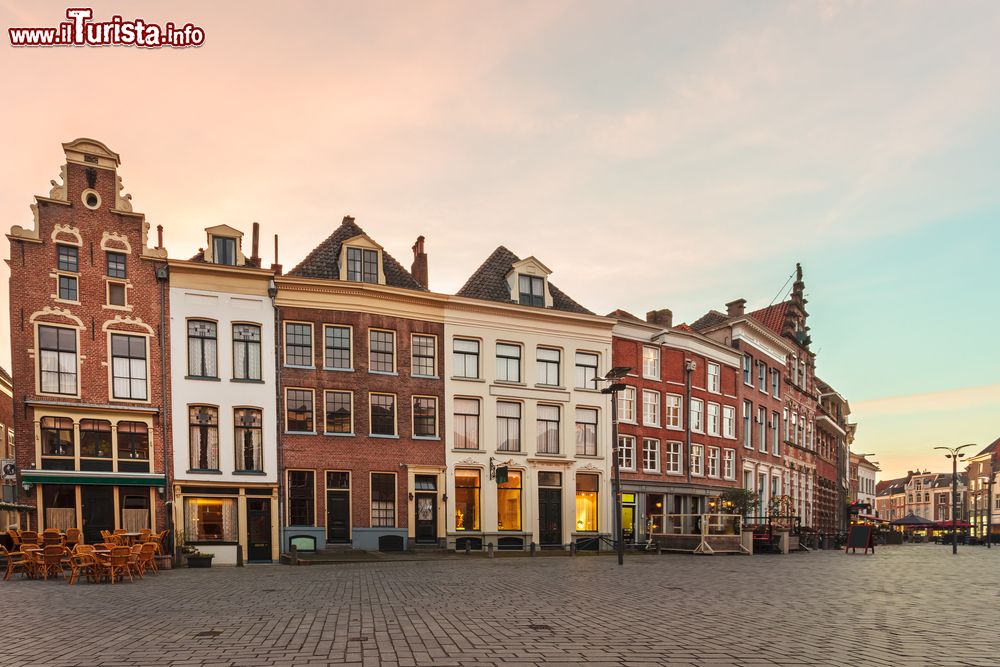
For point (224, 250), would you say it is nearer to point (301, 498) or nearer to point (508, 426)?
point (301, 498)

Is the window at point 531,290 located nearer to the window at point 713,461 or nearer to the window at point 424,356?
the window at point 424,356

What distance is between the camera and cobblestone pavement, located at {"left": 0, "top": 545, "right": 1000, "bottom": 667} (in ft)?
27.7

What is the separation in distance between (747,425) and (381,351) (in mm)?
26539

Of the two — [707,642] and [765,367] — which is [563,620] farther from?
[765,367]

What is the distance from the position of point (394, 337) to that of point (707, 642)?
79.5ft

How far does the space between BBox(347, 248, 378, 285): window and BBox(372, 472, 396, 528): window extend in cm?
851

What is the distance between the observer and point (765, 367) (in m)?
49.2

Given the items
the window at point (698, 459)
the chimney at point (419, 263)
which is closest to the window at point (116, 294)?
the chimney at point (419, 263)

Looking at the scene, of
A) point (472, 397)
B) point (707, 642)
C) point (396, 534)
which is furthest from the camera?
point (472, 397)

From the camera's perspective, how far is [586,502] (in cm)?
3594

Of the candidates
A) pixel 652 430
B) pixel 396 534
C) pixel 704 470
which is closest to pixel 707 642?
pixel 396 534

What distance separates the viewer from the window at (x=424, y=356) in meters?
32.5

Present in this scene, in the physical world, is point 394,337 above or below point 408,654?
above

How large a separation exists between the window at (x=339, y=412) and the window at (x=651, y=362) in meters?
16.5
